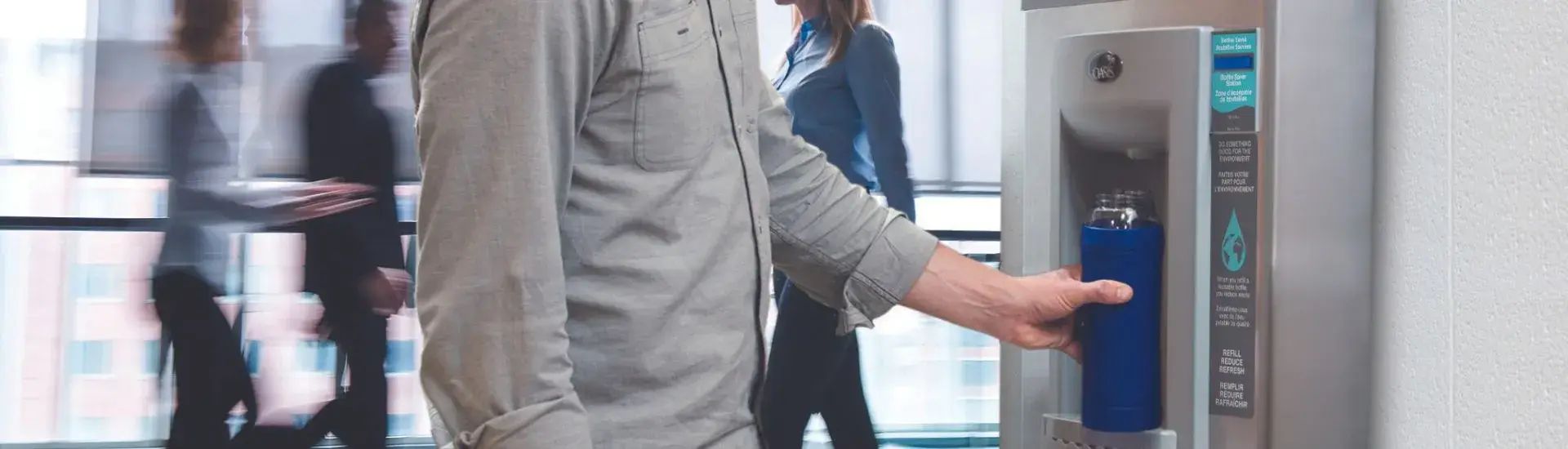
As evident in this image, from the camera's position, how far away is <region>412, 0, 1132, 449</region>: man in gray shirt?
0.80 m

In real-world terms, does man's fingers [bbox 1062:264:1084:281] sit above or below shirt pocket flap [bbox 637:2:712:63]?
below

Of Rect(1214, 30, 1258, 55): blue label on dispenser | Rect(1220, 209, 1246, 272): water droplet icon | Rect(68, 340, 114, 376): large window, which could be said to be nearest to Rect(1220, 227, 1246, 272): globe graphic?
Rect(1220, 209, 1246, 272): water droplet icon

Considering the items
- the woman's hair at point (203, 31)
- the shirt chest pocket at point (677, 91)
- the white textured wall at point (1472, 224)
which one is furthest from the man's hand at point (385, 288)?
the white textured wall at point (1472, 224)

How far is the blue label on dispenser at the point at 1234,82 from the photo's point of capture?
0.96m

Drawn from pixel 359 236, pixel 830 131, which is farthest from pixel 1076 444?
pixel 359 236

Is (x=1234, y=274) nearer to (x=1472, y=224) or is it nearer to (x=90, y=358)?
(x=1472, y=224)

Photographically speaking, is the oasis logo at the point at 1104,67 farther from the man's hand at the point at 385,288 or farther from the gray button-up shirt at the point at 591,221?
the man's hand at the point at 385,288

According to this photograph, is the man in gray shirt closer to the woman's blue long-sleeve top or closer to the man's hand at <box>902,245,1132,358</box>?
the man's hand at <box>902,245,1132,358</box>

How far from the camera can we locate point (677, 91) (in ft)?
3.04

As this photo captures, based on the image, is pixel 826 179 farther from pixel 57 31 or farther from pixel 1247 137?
pixel 57 31

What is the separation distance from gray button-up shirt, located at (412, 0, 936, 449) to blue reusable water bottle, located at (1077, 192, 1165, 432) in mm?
274

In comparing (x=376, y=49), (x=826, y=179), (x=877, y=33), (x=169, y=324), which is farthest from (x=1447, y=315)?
(x=169, y=324)

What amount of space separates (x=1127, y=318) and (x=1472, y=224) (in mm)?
312

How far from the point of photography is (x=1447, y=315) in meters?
0.80
